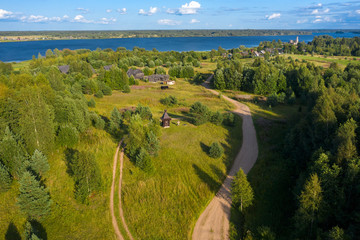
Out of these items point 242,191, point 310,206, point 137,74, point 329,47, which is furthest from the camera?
point 329,47

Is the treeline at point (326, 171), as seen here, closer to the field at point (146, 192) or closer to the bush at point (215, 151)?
the field at point (146, 192)

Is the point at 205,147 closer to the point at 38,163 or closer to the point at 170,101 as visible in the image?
the point at 38,163

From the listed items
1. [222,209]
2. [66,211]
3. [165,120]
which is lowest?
[222,209]

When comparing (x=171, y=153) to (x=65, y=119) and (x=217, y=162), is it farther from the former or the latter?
(x=65, y=119)

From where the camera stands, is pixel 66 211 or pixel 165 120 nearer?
pixel 66 211

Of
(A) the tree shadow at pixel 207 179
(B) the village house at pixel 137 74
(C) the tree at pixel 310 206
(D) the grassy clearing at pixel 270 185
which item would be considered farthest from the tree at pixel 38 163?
(B) the village house at pixel 137 74

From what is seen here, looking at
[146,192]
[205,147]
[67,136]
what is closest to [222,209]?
[146,192]

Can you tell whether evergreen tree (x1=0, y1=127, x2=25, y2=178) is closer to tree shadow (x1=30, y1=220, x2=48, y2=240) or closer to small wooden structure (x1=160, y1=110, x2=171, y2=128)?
tree shadow (x1=30, y1=220, x2=48, y2=240)
